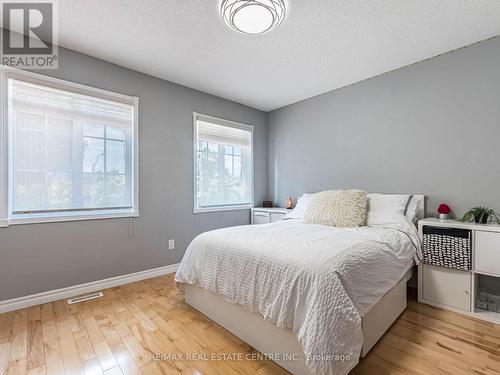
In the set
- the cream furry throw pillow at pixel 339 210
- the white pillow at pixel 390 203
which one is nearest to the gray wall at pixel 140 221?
the cream furry throw pillow at pixel 339 210

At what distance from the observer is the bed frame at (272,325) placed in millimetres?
1380

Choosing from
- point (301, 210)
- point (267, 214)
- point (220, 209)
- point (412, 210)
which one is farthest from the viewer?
point (267, 214)

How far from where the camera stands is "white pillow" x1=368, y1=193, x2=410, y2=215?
2.45 metres

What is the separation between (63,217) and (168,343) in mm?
1612

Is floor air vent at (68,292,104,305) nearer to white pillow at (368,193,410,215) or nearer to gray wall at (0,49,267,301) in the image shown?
gray wall at (0,49,267,301)

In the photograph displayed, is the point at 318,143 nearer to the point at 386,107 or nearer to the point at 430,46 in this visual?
the point at 386,107

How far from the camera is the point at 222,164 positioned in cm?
367

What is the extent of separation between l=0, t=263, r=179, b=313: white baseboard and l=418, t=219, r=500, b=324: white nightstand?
9.24ft

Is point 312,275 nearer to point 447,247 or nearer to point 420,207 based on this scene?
point 447,247

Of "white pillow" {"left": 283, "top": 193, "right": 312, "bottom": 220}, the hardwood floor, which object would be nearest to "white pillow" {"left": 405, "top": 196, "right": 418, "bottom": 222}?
the hardwood floor

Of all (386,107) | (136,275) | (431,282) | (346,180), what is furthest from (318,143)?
(136,275)

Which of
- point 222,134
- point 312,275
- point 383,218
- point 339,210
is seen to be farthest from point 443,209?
point 222,134

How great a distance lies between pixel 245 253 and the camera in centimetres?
166

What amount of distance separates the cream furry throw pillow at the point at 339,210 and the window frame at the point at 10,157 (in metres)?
2.03
